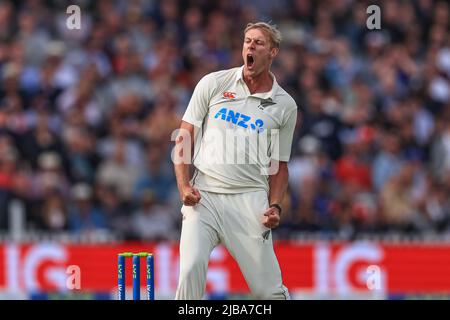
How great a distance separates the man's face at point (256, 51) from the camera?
941 centimetres

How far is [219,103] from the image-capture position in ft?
31.2

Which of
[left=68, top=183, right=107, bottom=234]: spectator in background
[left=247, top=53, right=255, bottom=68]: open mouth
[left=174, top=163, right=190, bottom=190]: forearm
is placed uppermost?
[left=247, top=53, right=255, bottom=68]: open mouth

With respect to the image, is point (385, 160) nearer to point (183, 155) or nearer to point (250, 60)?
point (250, 60)

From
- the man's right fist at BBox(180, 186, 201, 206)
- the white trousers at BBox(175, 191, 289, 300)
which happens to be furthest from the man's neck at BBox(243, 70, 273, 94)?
the man's right fist at BBox(180, 186, 201, 206)

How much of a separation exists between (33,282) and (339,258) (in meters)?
3.80

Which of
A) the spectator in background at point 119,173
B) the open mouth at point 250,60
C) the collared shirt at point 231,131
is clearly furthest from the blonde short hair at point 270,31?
the spectator in background at point 119,173

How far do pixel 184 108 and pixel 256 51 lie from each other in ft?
26.7

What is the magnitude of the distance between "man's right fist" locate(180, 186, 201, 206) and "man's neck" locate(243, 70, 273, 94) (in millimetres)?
923

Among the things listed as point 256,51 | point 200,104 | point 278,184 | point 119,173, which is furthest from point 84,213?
point 256,51

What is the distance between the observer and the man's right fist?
9.26 metres

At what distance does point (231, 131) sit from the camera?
373 inches

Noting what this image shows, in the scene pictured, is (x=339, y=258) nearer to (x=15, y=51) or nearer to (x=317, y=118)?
(x=317, y=118)

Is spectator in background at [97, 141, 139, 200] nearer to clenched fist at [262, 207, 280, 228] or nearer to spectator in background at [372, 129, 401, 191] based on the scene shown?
spectator in background at [372, 129, 401, 191]
